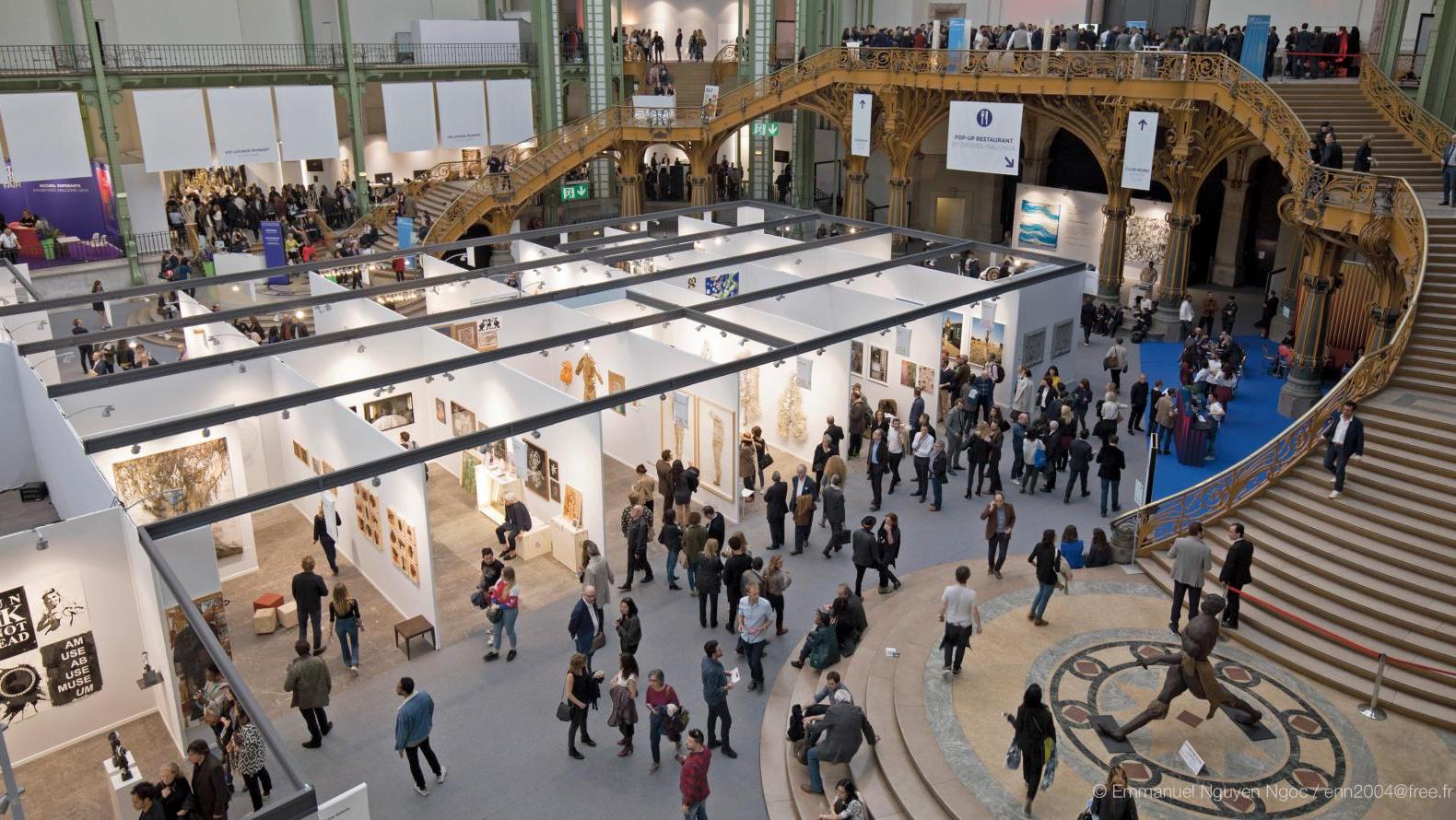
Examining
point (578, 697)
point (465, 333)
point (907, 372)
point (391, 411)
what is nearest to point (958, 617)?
point (578, 697)

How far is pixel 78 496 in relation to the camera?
12062mm

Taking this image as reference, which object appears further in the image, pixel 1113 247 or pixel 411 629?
pixel 1113 247

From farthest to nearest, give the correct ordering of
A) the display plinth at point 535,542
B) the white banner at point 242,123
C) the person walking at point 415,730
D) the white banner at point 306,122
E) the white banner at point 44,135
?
1. the white banner at point 306,122
2. the white banner at point 242,123
3. the white banner at point 44,135
4. the display plinth at point 535,542
5. the person walking at point 415,730

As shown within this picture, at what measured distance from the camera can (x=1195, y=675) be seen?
969 cm

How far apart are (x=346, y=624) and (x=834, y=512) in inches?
253

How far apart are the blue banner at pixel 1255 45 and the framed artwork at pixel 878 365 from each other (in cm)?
1027

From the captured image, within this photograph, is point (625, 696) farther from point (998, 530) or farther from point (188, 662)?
point (998, 530)

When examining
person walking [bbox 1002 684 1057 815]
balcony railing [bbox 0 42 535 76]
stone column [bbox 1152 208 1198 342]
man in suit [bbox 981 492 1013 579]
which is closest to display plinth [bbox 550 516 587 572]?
man in suit [bbox 981 492 1013 579]

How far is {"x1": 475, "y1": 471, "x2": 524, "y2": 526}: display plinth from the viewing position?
15.2 m

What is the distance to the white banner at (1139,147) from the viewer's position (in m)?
22.5

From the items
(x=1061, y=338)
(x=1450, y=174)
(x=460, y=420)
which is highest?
(x=1450, y=174)

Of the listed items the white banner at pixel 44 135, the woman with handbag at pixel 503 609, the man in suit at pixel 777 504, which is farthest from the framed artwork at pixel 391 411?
the white banner at pixel 44 135

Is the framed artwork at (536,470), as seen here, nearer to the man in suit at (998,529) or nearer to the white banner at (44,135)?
the man in suit at (998,529)

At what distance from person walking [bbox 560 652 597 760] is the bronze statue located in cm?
513
